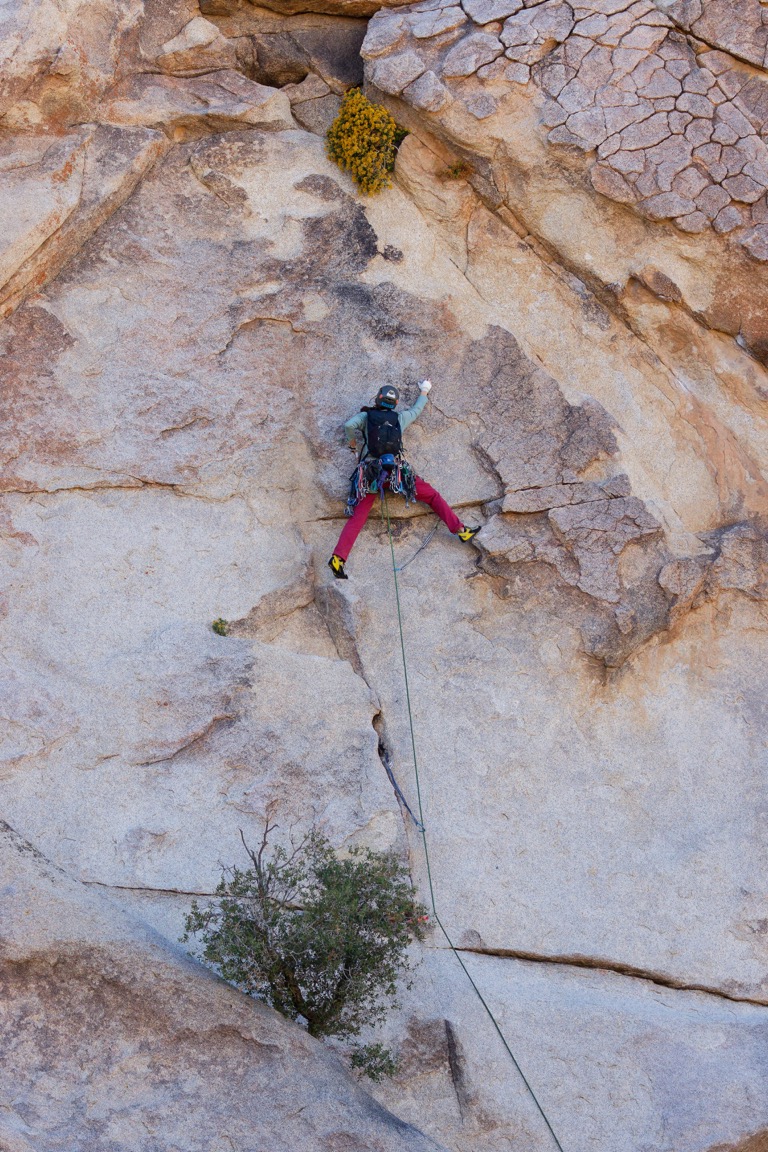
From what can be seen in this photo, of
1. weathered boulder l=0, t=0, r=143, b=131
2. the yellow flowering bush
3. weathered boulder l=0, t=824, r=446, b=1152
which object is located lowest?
weathered boulder l=0, t=824, r=446, b=1152

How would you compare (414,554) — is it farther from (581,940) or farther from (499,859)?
(581,940)

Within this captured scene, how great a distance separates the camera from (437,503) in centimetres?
1023

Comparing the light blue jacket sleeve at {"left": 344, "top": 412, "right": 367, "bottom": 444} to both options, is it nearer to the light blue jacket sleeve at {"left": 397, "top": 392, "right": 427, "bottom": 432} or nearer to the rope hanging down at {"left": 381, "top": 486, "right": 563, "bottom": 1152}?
the light blue jacket sleeve at {"left": 397, "top": 392, "right": 427, "bottom": 432}

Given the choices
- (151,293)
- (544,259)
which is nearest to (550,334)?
(544,259)

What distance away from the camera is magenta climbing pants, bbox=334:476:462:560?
33.2ft

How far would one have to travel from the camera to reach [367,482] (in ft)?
33.1

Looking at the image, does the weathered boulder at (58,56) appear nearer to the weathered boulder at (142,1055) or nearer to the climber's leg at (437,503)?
the climber's leg at (437,503)

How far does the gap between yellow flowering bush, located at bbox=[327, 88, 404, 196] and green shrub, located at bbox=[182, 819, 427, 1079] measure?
6.03m

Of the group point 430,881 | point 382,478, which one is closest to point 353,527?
point 382,478

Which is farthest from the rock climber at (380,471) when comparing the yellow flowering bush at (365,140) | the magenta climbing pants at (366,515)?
the yellow flowering bush at (365,140)

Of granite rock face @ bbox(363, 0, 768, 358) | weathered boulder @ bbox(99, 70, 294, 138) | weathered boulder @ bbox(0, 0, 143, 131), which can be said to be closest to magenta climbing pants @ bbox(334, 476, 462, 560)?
granite rock face @ bbox(363, 0, 768, 358)

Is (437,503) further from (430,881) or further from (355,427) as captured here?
(430,881)

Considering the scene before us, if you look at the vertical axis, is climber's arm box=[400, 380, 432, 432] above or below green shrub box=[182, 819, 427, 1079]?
→ above

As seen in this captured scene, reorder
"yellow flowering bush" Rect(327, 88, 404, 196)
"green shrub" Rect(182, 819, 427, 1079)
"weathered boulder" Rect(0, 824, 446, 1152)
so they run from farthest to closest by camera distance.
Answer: "yellow flowering bush" Rect(327, 88, 404, 196), "green shrub" Rect(182, 819, 427, 1079), "weathered boulder" Rect(0, 824, 446, 1152)
